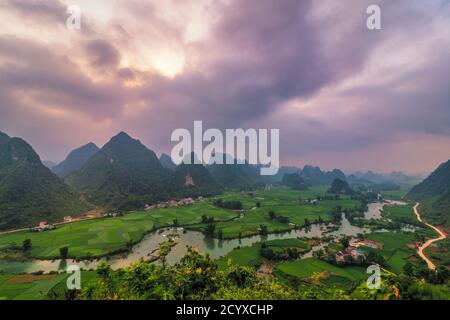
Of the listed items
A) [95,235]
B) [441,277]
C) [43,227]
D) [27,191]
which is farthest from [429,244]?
[27,191]

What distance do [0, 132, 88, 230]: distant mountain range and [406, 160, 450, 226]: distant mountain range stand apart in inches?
4056

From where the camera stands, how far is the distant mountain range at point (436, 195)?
66875mm

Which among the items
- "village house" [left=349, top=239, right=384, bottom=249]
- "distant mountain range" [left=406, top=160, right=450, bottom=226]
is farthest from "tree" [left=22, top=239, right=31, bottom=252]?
"distant mountain range" [left=406, top=160, right=450, bottom=226]

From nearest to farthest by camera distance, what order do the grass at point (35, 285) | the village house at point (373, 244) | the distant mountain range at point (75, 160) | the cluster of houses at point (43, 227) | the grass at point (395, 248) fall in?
the grass at point (35, 285), the grass at point (395, 248), the village house at point (373, 244), the cluster of houses at point (43, 227), the distant mountain range at point (75, 160)

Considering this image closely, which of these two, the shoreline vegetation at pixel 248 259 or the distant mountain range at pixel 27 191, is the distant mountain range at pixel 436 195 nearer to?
the shoreline vegetation at pixel 248 259

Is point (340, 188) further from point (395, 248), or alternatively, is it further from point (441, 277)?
point (441, 277)

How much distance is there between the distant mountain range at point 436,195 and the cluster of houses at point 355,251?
33.4 meters

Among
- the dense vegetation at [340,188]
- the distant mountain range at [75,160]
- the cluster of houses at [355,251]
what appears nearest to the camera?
the cluster of houses at [355,251]

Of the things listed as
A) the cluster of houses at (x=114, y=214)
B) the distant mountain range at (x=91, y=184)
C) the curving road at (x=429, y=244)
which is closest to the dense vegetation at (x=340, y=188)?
the distant mountain range at (x=91, y=184)

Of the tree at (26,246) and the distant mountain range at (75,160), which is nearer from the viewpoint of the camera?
the tree at (26,246)

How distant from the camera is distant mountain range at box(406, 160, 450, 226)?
219 feet

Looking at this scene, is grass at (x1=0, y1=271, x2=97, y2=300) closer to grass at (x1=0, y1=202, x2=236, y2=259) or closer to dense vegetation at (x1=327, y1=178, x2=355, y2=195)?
grass at (x1=0, y1=202, x2=236, y2=259)

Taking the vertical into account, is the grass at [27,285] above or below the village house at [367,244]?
above
